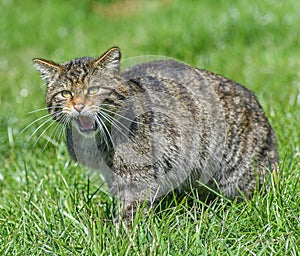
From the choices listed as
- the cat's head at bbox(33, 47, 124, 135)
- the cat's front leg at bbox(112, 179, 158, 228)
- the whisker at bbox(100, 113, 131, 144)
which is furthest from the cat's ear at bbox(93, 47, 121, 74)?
the cat's front leg at bbox(112, 179, 158, 228)

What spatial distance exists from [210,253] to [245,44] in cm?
427

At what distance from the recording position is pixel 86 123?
345cm

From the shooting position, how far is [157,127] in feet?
11.9

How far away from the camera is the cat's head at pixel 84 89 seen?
133 inches

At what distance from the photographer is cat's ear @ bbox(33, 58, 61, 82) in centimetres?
354

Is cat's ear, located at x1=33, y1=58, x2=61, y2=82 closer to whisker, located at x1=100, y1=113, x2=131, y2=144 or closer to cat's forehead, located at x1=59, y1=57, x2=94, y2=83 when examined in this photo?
cat's forehead, located at x1=59, y1=57, x2=94, y2=83

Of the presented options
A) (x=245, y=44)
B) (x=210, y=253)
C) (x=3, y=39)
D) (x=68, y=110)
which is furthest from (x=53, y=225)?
(x=3, y=39)

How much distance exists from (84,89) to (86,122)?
0.18 meters

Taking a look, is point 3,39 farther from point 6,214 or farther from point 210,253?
point 210,253

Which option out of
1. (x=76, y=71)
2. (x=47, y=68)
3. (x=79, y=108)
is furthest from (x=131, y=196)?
(x=47, y=68)

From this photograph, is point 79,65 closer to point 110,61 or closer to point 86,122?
point 110,61

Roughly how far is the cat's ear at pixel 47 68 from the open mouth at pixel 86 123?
33 centimetres

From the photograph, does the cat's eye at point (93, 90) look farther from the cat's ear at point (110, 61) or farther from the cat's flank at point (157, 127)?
the cat's ear at point (110, 61)

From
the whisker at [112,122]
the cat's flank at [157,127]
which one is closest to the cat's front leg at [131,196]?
the cat's flank at [157,127]
